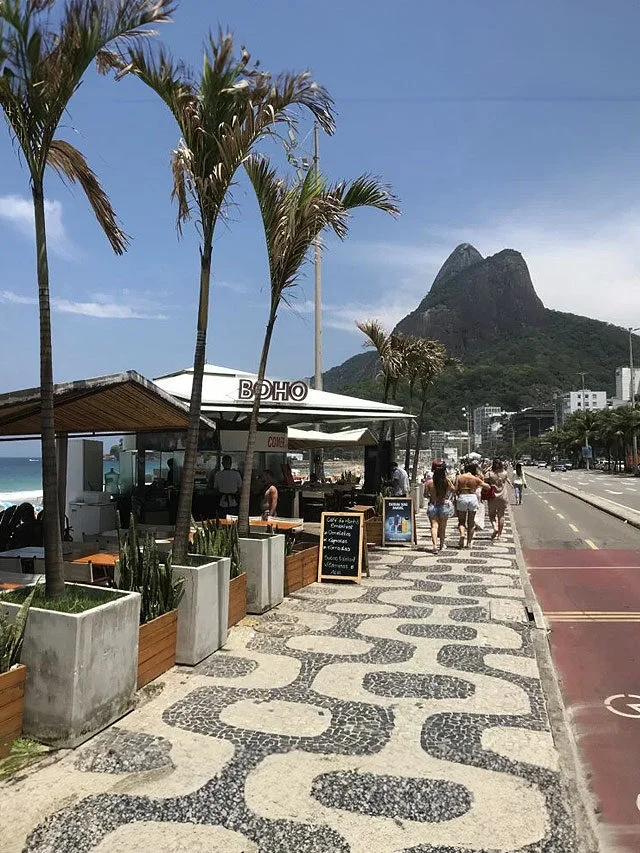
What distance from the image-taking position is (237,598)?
6.27 meters

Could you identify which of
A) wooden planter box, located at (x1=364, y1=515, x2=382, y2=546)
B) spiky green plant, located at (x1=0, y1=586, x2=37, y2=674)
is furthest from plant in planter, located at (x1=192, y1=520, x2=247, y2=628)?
wooden planter box, located at (x1=364, y1=515, x2=382, y2=546)

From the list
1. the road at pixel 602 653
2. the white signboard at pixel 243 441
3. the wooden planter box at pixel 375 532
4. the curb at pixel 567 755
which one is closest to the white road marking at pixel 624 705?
the road at pixel 602 653

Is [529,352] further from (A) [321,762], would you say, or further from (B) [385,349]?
(A) [321,762]

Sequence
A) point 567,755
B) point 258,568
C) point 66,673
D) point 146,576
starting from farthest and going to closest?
point 258,568 < point 146,576 < point 567,755 < point 66,673

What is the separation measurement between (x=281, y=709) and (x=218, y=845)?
1.52 metres

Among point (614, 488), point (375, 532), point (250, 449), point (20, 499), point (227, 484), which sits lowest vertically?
point (20, 499)

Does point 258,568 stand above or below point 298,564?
above

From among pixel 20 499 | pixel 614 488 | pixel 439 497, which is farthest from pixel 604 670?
pixel 20 499

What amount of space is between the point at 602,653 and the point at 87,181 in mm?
5709

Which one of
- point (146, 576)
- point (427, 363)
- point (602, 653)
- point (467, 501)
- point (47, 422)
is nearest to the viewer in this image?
point (47, 422)

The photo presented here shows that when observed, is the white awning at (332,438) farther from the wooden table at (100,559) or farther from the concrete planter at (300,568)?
the wooden table at (100,559)

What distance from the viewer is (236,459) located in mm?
13062

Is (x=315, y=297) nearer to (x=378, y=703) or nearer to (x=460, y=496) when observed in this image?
(x=460, y=496)

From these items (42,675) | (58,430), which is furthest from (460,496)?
(42,675)
